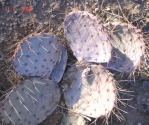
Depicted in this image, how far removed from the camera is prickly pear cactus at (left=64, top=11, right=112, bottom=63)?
2.54 m

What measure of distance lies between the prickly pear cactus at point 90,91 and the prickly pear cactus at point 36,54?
194 millimetres

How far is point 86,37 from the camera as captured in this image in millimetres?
2598

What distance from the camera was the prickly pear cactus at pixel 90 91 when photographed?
8.53ft

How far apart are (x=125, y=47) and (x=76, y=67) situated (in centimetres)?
37

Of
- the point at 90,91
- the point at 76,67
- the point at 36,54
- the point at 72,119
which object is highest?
the point at 36,54

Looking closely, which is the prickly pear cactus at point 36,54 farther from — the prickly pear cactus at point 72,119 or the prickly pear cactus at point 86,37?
the prickly pear cactus at point 72,119

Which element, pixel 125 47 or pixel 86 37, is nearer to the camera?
pixel 86 37

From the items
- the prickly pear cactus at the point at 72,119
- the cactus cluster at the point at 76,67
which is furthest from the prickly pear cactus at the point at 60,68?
the prickly pear cactus at the point at 72,119

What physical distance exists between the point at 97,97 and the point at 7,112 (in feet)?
2.01

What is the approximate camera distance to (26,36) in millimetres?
2668

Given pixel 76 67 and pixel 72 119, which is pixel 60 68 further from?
pixel 72 119

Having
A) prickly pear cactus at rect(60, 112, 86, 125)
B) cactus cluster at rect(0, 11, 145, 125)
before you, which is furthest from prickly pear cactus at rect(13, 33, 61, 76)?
prickly pear cactus at rect(60, 112, 86, 125)

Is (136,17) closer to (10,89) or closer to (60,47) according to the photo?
(60,47)

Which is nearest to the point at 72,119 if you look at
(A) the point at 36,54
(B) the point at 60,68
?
(B) the point at 60,68
